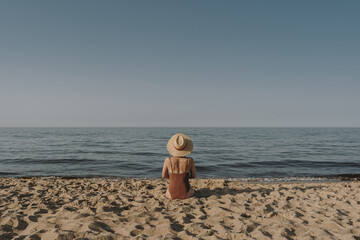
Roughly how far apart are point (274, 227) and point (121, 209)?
3542 mm

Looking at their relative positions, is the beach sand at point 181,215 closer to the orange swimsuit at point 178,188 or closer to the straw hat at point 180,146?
the orange swimsuit at point 178,188

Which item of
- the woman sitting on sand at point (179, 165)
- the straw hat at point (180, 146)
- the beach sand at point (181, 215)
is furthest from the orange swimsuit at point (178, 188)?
the straw hat at point (180, 146)

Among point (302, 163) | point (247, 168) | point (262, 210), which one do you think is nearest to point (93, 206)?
point (262, 210)

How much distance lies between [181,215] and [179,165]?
1354 millimetres

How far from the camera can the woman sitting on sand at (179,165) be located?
5.83 m

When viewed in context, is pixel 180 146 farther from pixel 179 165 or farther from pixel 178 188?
pixel 178 188

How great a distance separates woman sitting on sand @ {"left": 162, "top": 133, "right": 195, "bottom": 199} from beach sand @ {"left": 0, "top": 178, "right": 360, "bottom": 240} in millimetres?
355

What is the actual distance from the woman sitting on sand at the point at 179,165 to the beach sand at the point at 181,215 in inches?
14.0

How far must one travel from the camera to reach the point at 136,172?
14.1 metres

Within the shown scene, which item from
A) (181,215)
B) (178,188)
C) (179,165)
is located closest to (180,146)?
(179,165)

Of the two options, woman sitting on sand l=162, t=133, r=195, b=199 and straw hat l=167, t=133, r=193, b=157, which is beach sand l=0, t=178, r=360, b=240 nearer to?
woman sitting on sand l=162, t=133, r=195, b=199

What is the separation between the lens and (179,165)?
590 cm

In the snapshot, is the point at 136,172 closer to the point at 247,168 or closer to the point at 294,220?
the point at 247,168

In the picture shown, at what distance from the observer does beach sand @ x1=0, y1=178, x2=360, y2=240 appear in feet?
13.3
